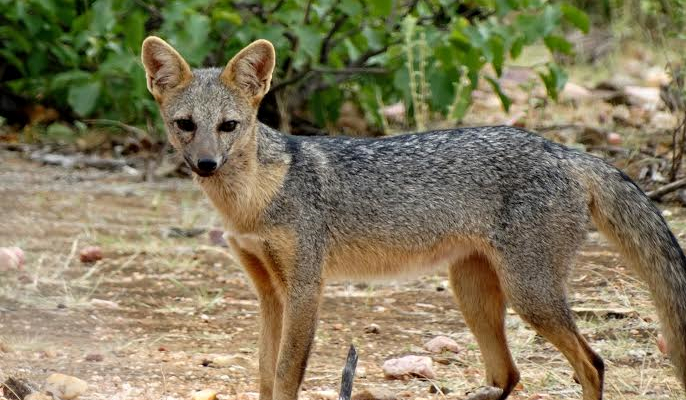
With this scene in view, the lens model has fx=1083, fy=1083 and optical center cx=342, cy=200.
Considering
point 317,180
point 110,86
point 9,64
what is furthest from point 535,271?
point 9,64

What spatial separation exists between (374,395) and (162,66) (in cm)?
172

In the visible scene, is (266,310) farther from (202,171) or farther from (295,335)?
(202,171)

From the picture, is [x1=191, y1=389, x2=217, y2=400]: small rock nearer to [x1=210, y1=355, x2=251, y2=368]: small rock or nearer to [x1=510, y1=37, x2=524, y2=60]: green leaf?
[x1=210, y1=355, x2=251, y2=368]: small rock

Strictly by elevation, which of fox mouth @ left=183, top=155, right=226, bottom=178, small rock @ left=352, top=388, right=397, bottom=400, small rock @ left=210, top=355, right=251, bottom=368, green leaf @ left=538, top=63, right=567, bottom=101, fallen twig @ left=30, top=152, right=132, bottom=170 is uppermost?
fox mouth @ left=183, top=155, right=226, bottom=178

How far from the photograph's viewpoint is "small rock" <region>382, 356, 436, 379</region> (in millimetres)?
4859

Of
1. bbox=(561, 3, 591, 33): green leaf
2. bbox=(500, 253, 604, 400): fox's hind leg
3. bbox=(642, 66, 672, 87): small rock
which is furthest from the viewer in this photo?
bbox=(642, 66, 672, 87): small rock

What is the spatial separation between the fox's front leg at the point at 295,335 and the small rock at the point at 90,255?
264 cm

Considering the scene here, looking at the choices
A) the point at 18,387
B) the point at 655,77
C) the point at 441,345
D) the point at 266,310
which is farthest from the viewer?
the point at 655,77

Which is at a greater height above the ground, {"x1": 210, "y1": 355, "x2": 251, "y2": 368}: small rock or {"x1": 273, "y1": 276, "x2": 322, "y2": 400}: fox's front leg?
{"x1": 273, "y1": 276, "x2": 322, "y2": 400}: fox's front leg

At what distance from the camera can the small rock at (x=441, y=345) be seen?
5.30 m

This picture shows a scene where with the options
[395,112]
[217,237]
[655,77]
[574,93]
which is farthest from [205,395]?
[655,77]

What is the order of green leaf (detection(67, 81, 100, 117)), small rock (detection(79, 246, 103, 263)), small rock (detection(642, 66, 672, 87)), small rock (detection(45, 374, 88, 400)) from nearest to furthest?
1. small rock (detection(45, 374, 88, 400))
2. small rock (detection(79, 246, 103, 263))
3. green leaf (detection(67, 81, 100, 117))
4. small rock (detection(642, 66, 672, 87))

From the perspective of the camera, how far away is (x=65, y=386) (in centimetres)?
430

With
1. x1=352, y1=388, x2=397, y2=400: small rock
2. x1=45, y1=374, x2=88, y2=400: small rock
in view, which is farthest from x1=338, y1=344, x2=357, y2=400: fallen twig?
x1=45, y1=374, x2=88, y2=400: small rock
